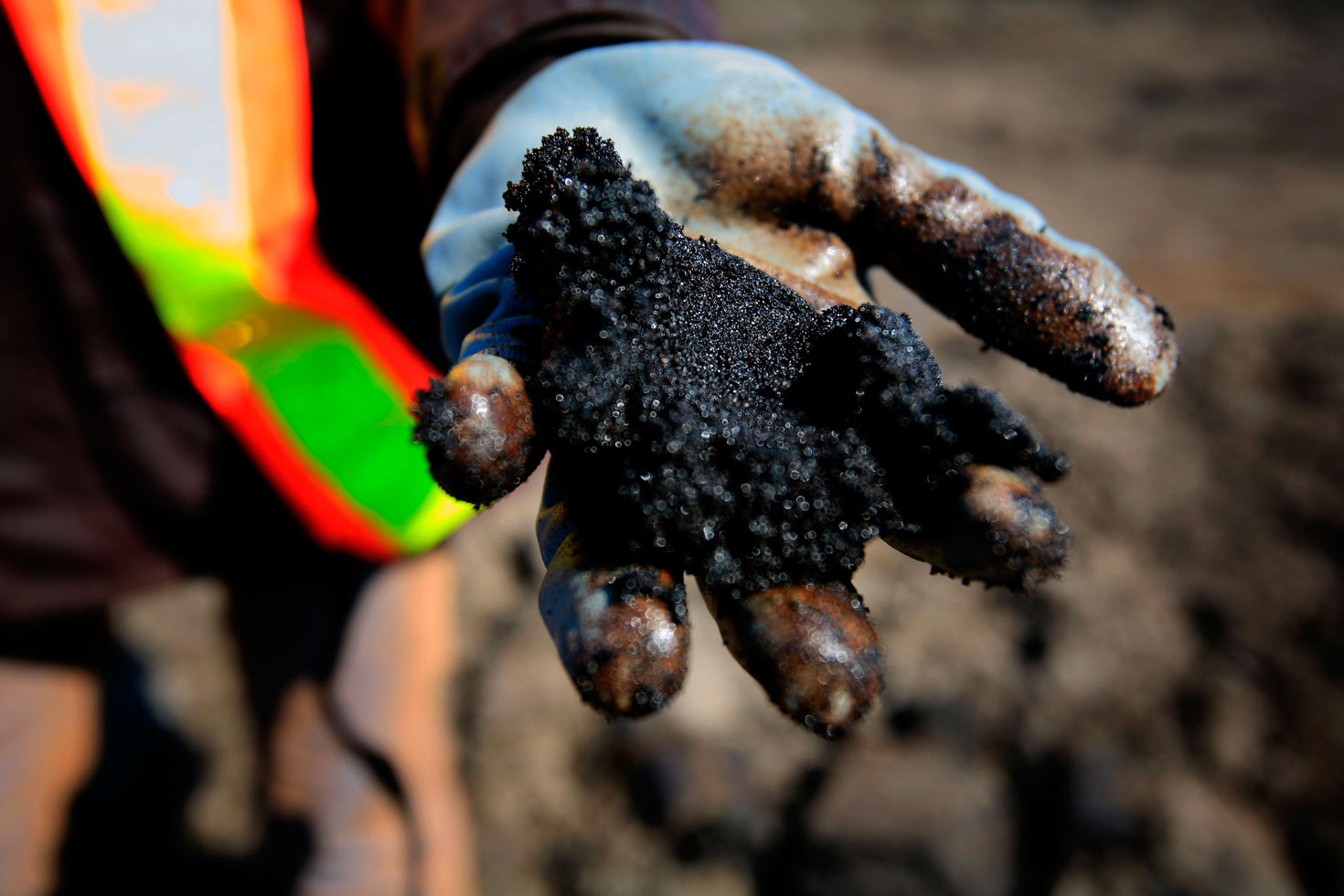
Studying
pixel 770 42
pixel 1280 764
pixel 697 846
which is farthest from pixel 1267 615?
pixel 770 42

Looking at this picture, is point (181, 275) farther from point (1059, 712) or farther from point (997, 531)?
point (1059, 712)

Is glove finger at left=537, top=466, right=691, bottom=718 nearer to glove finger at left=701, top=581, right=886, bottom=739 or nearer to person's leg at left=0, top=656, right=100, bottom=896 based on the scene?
glove finger at left=701, top=581, right=886, bottom=739

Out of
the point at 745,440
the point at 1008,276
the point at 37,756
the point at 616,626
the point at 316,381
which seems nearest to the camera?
the point at 616,626

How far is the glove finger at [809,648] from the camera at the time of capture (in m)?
0.83

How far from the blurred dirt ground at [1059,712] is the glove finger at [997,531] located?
1.62 metres

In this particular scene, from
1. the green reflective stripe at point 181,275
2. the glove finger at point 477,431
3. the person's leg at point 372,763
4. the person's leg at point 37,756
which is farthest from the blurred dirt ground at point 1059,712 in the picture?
the glove finger at point 477,431

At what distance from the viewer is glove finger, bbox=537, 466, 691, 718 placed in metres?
0.81

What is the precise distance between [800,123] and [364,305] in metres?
1.05

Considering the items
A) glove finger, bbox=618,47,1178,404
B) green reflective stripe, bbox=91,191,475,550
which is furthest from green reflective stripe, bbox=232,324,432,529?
glove finger, bbox=618,47,1178,404

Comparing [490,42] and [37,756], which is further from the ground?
[490,42]

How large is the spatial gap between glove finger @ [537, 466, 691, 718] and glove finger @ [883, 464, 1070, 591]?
1.02ft

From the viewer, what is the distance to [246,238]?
60.9 inches


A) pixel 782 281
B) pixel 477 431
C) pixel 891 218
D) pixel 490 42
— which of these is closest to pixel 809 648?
pixel 477 431

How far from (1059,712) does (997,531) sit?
1929 mm
